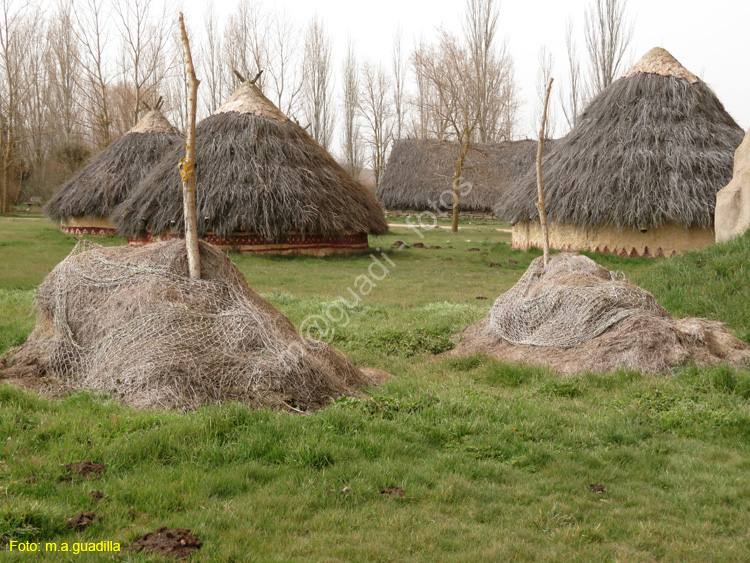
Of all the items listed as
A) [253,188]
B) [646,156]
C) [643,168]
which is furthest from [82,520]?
[646,156]

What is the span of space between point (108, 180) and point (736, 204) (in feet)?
61.6

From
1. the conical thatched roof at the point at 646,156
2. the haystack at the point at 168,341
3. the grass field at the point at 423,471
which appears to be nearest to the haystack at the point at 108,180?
the conical thatched roof at the point at 646,156

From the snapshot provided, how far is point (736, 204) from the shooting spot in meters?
10.2

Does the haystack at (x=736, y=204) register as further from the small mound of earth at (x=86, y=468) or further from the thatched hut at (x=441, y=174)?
the thatched hut at (x=441, y=174)

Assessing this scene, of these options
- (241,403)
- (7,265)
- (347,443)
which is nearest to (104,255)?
(241,403)

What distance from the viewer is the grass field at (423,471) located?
10.1ft

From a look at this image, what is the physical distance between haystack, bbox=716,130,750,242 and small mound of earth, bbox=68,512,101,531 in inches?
383

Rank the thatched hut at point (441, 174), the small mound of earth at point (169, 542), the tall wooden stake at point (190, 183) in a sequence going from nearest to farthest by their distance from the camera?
the small mound of earth at point (169, 542) → the tall wooden stake at point (190, 183) → the thatched hut at point (441, 174)

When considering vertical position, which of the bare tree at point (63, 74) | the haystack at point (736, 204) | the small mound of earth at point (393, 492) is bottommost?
the small mound of earth at point (393, 492)

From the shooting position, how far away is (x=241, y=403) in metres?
4.48

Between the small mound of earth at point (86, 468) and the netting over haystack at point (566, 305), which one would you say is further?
the netting over haystack at point (566, 305)

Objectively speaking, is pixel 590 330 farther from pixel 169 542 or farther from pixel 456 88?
pixel 456 88

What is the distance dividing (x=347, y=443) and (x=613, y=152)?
563 inches

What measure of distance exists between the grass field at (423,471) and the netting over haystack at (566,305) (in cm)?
83
